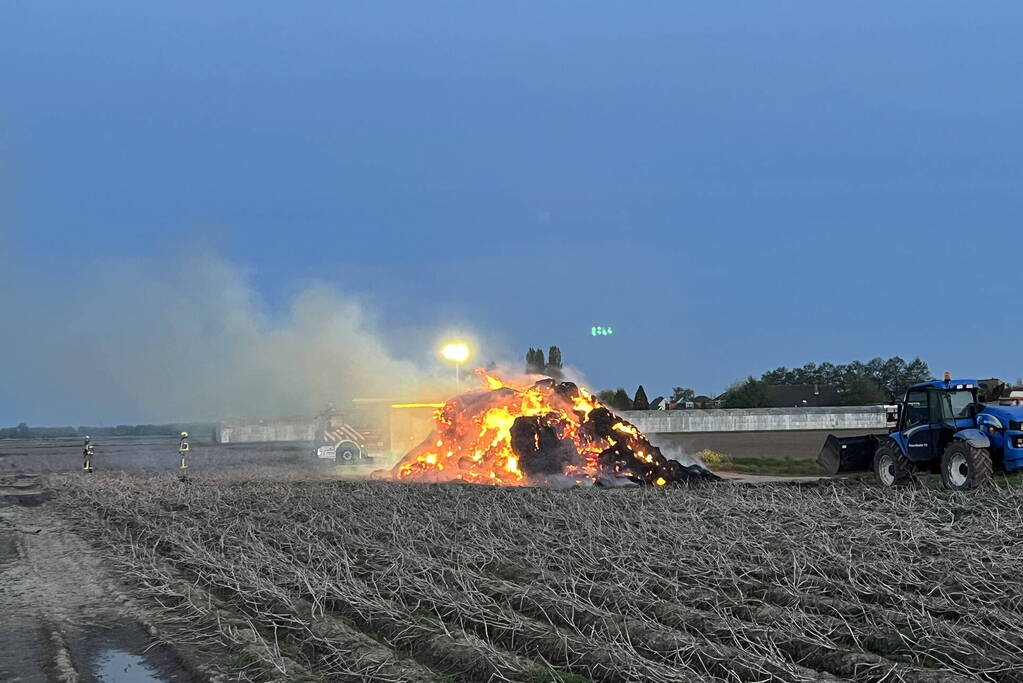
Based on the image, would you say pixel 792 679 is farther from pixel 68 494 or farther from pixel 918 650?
pixel 68 494

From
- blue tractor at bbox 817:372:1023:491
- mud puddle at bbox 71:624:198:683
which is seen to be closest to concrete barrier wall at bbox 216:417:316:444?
blue tractor at bbox 817:372:1023:491

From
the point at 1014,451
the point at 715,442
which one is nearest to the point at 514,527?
the point at 1014,451

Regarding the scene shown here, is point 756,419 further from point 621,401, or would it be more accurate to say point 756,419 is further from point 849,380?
point 849,380

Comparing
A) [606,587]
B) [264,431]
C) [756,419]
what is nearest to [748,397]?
[756,419]

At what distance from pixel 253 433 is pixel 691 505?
54666 mm

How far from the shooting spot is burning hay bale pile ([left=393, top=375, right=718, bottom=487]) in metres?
26.1

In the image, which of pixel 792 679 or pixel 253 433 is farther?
pixel 253 433

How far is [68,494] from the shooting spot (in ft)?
79.3

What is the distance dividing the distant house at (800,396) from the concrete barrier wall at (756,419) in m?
26.6

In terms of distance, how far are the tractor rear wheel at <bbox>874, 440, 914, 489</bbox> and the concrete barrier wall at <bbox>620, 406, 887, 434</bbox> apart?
124 ft

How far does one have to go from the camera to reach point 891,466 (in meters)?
22.6

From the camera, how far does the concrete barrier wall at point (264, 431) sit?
64.5 m

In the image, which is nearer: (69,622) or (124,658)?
(124,658)

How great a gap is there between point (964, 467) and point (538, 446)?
10666mm
